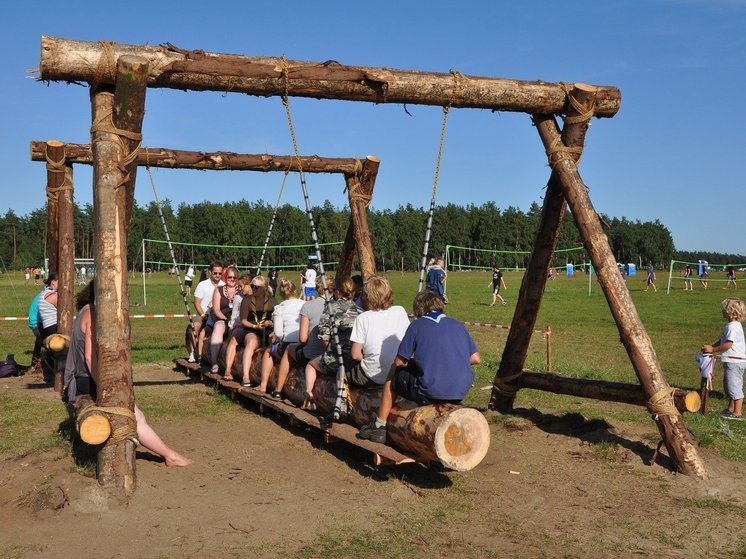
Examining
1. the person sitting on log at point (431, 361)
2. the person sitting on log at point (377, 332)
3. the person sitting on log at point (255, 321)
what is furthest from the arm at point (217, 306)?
the person sitting on log at point (431, 361)

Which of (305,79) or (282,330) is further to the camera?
(282,330)

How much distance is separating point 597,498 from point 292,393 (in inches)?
144

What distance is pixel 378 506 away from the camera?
17.3 feet

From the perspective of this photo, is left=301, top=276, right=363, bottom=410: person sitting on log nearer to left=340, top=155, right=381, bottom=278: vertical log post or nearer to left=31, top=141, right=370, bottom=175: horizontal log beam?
left=340, top=155, right=381, bottom=278: vertical log post

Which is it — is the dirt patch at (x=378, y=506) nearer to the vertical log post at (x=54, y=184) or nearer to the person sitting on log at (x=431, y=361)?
the person sitting on log at (x=431, y=361)

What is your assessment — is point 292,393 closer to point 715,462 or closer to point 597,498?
point 597,498

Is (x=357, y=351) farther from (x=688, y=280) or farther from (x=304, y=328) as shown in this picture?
(x=688, y=280)

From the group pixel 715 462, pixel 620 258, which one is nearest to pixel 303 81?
pixel 715 462

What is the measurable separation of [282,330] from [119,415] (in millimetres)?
3216

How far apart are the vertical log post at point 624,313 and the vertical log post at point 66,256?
274 inches

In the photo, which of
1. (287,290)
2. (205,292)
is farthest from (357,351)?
(205,292)

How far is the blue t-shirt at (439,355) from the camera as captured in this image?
5559mm

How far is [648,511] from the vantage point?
517cm

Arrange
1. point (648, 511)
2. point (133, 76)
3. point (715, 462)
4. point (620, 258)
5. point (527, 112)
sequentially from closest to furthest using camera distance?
1. point (648, 511)
2. point (133, 76)
3. point (715, 462)
4. point (527, 112)
5. point (620, 258)
